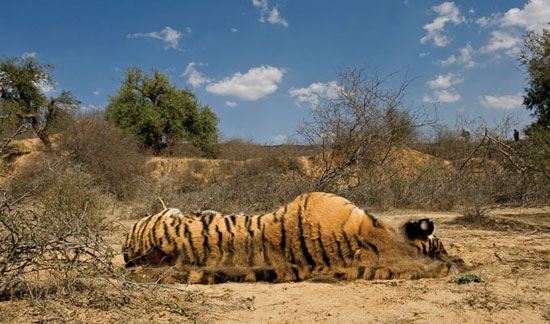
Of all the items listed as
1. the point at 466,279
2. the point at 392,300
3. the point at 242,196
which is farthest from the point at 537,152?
the point at 242,196

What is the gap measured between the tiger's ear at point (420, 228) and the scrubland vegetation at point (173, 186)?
2354 millimetres

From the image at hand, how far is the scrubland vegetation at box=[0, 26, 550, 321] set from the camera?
9.73 ft

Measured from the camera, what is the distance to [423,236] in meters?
3.81

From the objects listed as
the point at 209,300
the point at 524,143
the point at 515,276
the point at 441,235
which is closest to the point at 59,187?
the point at 209,300

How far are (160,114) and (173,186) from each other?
17.6 metres

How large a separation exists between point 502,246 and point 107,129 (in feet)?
50.4

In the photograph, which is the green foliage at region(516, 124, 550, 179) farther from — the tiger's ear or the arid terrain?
the tiger's ear

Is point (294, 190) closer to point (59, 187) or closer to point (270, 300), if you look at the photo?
point (59, 187)

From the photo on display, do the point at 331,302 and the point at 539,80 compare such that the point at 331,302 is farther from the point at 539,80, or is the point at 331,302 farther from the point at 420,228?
the point at 539,80

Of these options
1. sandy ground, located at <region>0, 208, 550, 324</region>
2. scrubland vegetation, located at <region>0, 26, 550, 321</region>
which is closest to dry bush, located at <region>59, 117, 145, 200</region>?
scrubland vegetation, located at <region>0, 26, 550, 321</region>

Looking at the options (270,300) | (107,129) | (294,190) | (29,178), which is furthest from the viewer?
(107,129)

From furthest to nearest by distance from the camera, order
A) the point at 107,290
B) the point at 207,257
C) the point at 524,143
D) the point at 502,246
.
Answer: the point at 524,143 < the point at 502,246 < the point at 207,257 < the point at 107,290

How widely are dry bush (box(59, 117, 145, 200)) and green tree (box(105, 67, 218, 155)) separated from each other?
38.6 feet

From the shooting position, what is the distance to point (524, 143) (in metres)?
8.68
